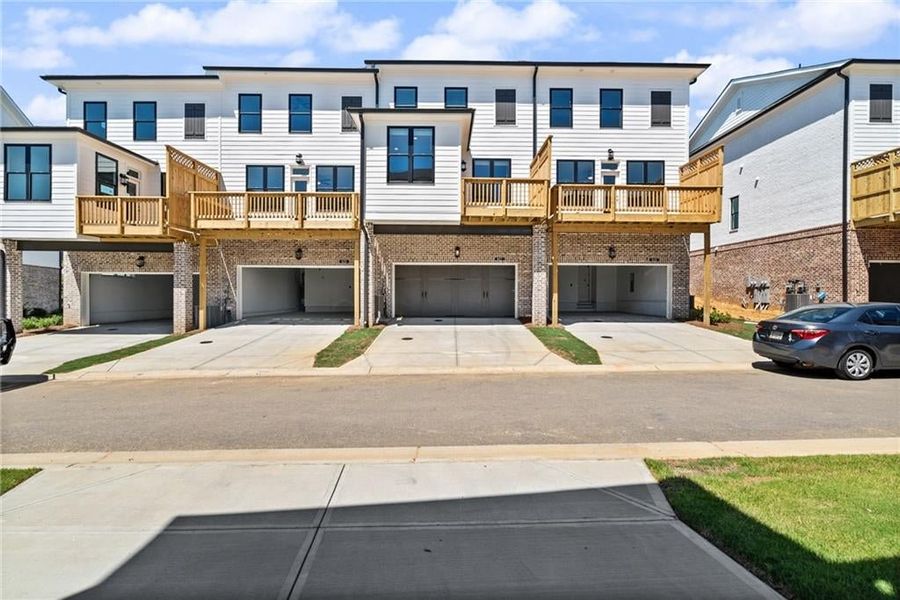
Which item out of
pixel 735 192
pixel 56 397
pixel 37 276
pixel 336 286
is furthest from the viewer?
pixel 336 286

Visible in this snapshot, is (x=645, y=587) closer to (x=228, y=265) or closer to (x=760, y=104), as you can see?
(x=228, y=265)

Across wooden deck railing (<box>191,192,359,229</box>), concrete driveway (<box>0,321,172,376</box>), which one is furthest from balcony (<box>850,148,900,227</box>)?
concrete driveway (<box>0,321,172,376</box>)

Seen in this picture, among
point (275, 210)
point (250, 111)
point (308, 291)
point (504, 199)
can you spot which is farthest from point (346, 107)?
point (308, 291)

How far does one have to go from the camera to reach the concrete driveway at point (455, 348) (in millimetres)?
12219

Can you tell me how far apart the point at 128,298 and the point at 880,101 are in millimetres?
31615

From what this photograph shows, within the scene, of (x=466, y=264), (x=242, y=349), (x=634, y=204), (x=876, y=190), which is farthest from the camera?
(x=466, y=264)

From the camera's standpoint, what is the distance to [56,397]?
889 cm

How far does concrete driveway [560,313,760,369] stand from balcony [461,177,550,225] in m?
4.48

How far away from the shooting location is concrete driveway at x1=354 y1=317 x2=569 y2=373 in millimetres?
12219

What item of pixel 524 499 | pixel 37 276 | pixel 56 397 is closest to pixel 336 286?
pixel 37 276

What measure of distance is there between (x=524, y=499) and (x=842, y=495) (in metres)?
2.62

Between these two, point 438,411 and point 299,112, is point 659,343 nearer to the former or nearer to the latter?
point 438,411

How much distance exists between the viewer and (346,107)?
2050 cm

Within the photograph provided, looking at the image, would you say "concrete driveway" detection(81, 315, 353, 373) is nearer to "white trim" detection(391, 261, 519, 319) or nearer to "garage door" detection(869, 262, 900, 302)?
"white trim" detection(391, 261, 519, 319)
